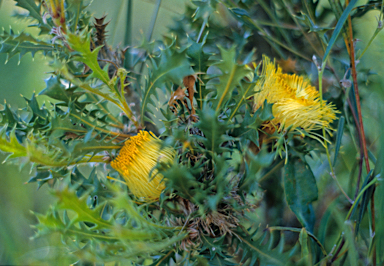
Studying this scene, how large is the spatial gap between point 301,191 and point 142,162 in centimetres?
15

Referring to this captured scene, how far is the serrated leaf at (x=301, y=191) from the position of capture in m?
0.27

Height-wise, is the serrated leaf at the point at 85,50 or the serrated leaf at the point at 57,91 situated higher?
the serrated leaf at the point at 85,50

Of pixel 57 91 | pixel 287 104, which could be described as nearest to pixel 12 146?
pixel 57 91

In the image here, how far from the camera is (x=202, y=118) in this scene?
0.18 metres

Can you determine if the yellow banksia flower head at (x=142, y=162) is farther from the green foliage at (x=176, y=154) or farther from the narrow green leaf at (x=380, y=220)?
the narrow green leaf at (x=380, y=220)

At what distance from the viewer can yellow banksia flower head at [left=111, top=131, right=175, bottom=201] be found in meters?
0.22

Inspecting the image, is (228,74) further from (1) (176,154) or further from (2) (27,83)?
(2) (27,83)

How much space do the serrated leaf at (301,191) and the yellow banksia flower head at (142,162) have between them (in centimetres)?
12

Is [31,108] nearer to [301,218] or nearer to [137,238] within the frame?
[137,238]

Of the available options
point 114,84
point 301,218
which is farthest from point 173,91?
point 301,218

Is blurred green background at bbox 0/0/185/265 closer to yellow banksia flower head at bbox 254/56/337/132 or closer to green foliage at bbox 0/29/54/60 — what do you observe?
green foliage at bbox 0/29/54/60

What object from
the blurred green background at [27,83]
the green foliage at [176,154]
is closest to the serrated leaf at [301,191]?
the green foliage at [176,154]

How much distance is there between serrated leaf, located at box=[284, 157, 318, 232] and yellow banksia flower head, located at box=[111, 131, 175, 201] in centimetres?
12

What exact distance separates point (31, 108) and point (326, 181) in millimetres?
325
